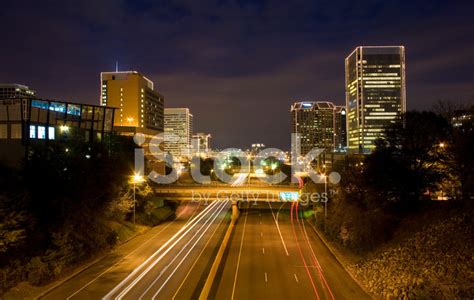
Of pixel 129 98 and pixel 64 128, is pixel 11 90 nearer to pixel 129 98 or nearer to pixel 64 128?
pixel 129 98

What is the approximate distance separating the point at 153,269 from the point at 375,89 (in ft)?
411

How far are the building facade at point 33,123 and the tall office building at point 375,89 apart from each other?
103 meters

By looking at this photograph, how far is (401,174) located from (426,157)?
2098mm

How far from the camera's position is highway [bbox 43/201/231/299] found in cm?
1728

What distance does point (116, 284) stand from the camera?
18406 millimetres

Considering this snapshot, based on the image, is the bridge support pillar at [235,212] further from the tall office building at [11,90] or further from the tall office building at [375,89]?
the tall office building at [11,90]

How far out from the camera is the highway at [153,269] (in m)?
17.3

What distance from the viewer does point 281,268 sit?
21.4 metres

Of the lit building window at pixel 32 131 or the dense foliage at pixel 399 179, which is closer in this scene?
the dense foliage at pixel 399 179

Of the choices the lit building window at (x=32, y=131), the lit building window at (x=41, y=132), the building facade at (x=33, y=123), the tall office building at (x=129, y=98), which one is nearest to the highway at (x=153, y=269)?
the building facade at (x=33, y=123)

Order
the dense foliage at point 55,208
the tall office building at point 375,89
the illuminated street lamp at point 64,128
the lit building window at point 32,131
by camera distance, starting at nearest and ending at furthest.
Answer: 1. the dense foliage at point 55,208
2. the lit building window at point 32,131
3. the illuminated street lamp at point 64,128
4. the tall office building at point 375,89

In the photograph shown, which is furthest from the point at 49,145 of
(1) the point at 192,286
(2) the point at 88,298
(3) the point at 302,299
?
(3) the point at 302,299

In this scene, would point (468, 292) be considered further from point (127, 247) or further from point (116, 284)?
point (127, 247)

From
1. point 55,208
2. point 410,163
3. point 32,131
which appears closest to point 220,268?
point 55,208
